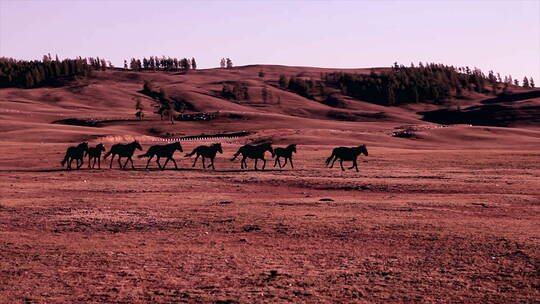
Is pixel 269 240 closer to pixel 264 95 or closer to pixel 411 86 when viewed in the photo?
pixel 264 95

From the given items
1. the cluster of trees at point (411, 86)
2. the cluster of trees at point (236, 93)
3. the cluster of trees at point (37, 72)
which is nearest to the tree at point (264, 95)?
the cluster of trees at point (236, 93)

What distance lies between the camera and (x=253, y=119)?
344 feet

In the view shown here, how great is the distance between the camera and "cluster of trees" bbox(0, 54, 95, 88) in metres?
174

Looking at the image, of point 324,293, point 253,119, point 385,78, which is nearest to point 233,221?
point 324,293

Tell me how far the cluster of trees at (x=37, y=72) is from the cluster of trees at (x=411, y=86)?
8328 centimetres

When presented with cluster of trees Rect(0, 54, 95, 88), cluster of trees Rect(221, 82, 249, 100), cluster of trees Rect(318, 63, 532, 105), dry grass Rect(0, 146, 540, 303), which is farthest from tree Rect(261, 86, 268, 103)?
dry grass Rect(0, 146, 540, 303)

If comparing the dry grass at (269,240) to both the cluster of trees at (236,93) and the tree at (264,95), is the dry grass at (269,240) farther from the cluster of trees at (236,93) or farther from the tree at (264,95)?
the cluster of trees at (236,93)

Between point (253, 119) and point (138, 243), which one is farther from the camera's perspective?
point (253, 119)

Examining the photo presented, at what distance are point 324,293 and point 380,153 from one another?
137 feet

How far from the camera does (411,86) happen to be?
6826 inches

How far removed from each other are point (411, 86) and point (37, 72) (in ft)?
368

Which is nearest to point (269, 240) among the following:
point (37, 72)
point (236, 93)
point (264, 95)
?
point (264, 95)

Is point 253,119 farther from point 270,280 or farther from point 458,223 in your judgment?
point 270,280

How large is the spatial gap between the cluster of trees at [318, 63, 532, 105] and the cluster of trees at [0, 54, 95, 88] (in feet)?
273
